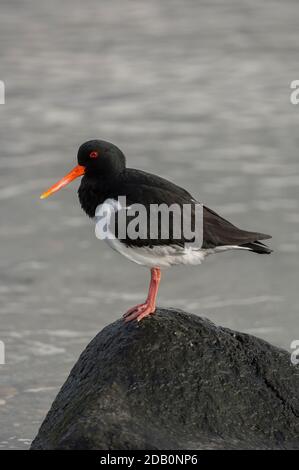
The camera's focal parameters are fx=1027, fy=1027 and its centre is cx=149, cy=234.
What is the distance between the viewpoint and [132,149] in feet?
48.9

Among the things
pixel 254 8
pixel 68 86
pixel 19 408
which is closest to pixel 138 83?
pixel 68 86

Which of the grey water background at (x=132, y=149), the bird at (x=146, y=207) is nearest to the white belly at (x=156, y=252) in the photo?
the bird at (x=146, y=207)

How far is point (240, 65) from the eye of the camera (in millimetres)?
18141

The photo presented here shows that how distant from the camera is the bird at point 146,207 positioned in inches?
266

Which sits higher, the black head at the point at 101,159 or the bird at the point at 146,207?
the black head at the point at 101,159

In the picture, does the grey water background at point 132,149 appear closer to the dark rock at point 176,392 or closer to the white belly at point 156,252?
the dark rock at point 176,392

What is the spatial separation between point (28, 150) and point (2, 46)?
14.5 ft

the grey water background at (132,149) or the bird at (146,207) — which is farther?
the grey water background at (132,149)

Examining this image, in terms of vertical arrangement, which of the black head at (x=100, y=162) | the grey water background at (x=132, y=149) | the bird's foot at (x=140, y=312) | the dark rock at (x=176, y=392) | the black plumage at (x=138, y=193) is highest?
the grey water background at (x=132, y=149)

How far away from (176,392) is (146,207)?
48.7 inches

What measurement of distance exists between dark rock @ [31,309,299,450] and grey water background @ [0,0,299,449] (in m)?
2.69

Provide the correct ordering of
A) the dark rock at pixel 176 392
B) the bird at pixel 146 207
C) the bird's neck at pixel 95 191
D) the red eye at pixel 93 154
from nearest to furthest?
the dark rock at pixel 176 392, the bird at pixel 146 207, the bird's neck at pixel 95 191, the red eye at pixel 93 154

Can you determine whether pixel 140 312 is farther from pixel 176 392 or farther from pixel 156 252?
pixel 176 392
